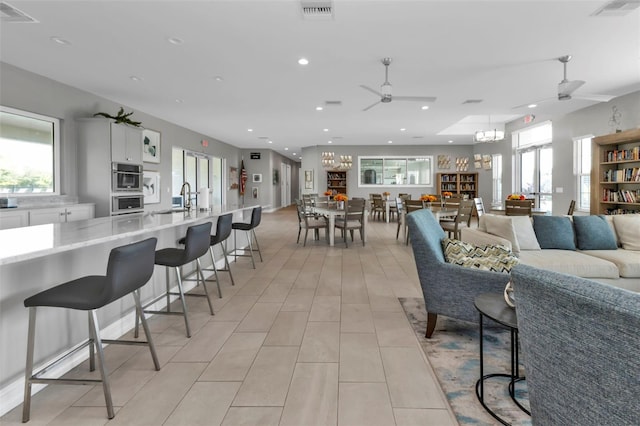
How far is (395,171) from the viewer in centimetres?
1381

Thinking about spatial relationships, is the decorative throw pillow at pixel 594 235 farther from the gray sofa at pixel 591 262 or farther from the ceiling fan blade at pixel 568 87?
the ceiling fan blade at pixel 568 87

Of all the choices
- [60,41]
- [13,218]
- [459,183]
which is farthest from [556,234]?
[459,183]

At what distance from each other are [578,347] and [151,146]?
8.87 metres

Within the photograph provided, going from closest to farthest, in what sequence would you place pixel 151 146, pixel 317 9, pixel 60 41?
pixel 317 9, pixel 60 41, pixel 151 146

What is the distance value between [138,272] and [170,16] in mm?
2645

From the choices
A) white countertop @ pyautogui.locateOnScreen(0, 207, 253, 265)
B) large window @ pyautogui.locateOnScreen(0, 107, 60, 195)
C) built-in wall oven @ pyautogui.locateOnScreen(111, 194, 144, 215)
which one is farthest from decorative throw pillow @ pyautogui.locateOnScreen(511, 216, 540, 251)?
large window @ pyautogui.locateOnScreen(0, 107, 60, 195)

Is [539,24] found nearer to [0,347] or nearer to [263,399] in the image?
[263,399]

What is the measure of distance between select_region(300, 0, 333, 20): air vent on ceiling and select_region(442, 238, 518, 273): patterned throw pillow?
232 cm

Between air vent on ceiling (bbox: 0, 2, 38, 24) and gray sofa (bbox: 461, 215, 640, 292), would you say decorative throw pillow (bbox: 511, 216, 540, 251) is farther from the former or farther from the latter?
air vent on ceiling (bbox: 0, 2, 38, 24)

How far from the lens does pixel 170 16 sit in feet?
11.1

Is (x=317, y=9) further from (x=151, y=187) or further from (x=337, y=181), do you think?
(x=337, y=181)

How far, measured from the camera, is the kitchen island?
72.2 inches

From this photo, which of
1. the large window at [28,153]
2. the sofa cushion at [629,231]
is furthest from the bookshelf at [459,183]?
the large window at [28,153]

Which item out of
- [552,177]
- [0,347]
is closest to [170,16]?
[0,347]
